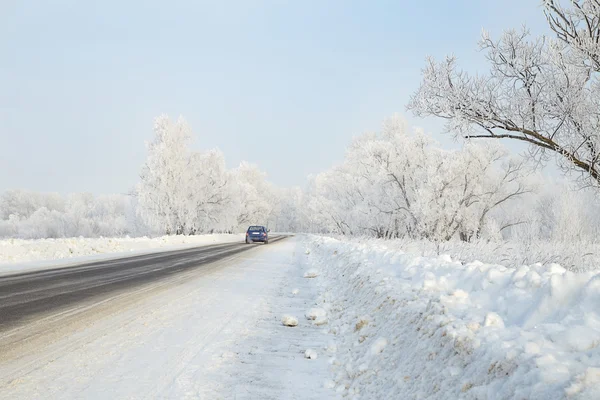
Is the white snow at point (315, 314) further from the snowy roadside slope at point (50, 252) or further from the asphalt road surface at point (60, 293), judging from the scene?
the snowy roadside slope at point (50, 252)

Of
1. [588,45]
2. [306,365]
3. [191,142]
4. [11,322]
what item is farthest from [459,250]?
[191,142]

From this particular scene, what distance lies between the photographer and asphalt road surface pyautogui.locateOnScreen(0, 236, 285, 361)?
17.0 feet

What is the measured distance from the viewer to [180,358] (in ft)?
13.7

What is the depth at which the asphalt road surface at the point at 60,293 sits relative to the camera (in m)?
5.18

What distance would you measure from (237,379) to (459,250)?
9878 mm

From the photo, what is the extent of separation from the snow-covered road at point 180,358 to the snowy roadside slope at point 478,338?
21.6 inches

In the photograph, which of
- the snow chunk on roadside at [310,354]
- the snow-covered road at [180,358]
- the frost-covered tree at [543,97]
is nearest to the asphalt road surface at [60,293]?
the snow-covered road at [180,358]

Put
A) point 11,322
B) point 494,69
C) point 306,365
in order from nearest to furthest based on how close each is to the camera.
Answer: point 306,365 < point 11,322 < point 494,69

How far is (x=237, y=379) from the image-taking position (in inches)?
146

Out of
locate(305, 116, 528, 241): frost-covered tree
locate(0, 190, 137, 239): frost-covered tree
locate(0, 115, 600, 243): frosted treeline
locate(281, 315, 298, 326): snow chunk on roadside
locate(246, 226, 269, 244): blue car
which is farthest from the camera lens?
locate(0, 190, 137, 239): frost-covered tree

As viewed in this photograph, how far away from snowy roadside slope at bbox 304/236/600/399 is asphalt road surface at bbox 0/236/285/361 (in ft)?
13.4

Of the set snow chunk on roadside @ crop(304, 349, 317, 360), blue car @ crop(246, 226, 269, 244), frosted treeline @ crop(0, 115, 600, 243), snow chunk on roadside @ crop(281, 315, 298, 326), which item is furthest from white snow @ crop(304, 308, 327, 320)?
blue car @ crop(246, 226, 269, 244)

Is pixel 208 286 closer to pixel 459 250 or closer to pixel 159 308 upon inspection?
pixel 159 308

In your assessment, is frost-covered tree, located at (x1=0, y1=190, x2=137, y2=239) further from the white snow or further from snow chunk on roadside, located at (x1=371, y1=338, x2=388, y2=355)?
snow chunk on roadside, located at (x1=371, y1=338, x2=388, y2=355)
